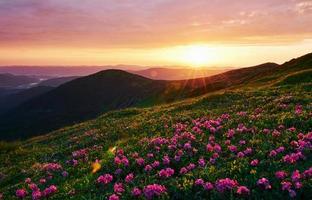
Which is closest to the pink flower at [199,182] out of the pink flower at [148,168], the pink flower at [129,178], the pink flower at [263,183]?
the pink flower at [263,183]

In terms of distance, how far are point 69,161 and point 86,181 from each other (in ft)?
15.5

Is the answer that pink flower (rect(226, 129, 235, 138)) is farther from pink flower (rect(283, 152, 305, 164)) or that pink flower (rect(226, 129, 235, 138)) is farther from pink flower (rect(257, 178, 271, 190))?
pink flower (rect(257, 178, 271, 190))

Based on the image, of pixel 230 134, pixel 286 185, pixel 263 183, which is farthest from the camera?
pixel 230 134

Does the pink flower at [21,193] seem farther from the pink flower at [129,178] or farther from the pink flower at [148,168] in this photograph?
the pink flower at [148,168]

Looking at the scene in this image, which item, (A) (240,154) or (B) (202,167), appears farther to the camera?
(A) (240,154)

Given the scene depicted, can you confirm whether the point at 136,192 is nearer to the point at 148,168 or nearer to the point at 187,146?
the point at 148,168

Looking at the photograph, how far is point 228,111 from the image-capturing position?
82.0 ft

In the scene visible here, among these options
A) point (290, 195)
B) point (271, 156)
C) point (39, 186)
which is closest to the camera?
point (290, 195)

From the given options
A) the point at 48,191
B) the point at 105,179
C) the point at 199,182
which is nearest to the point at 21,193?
the point at 48,191

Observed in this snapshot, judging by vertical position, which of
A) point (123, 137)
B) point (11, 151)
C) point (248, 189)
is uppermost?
point (248, 189)

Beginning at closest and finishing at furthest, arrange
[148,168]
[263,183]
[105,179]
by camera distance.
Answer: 1. [263,183]
2. [105,179]
3. [148,168]

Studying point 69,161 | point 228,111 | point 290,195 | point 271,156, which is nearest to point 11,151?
point 69,161

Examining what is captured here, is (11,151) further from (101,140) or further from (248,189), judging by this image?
(248,189)

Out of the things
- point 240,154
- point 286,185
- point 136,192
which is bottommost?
point 136,192
